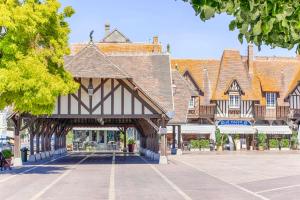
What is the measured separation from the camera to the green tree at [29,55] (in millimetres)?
22938

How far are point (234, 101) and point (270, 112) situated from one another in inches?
163

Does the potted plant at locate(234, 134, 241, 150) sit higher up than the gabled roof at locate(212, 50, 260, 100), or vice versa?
the gabled roof at locate(212, 50, 260, 100)

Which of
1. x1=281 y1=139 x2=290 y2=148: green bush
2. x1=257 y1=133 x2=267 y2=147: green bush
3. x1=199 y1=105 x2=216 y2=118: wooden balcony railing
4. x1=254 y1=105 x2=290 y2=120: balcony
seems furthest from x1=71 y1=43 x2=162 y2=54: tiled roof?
x1=281 y1=139 x2=290 y2=148: green bush

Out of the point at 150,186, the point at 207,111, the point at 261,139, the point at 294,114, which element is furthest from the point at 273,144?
the point at 150,186

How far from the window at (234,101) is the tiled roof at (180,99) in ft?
31.2

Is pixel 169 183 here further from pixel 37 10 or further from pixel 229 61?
pixel 229 61

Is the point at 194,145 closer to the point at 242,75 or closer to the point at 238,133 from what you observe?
the point at 238,133

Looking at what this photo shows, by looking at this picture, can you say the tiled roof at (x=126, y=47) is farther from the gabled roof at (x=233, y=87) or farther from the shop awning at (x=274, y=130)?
the shop awning at (x=274, y=130)

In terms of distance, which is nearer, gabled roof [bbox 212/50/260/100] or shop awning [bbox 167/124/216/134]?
shop awning [bbox 167/124/216/134]

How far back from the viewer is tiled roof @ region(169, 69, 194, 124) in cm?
4634

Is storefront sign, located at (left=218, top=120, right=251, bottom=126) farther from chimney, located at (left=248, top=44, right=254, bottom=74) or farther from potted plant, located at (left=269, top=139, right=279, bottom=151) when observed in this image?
chimney, located at (left=248, top=44, right=254, bottom=74)

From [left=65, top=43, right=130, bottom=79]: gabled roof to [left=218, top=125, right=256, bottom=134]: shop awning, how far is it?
94.9 feet

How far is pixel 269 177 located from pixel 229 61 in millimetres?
40801

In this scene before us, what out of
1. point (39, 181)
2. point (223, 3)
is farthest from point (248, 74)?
point (223, 3)
